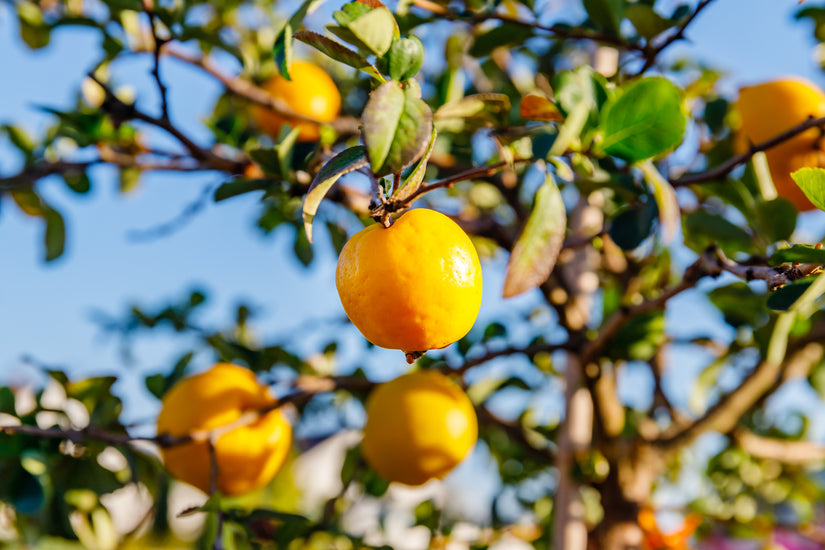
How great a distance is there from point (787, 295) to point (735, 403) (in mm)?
655

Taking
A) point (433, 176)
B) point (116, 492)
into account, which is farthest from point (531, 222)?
point (116, 492)

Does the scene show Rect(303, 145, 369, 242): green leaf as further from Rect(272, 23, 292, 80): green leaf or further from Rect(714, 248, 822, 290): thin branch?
Rect(714, 248, 822, 290): thin branch

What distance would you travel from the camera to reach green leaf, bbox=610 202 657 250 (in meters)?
0.63

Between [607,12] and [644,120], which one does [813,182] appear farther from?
[607,12]

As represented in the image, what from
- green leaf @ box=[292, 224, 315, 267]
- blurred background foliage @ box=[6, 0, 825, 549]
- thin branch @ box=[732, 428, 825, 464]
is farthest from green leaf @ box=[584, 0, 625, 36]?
thin branch @ box=[732, 428, 825, 464]

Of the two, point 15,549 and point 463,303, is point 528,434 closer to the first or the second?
point 463,303

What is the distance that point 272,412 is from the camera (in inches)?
32.6

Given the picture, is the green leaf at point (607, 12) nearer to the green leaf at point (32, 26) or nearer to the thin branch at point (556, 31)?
the thin branch at point (556, 31)

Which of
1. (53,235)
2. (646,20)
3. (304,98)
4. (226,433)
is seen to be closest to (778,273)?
(646,20)

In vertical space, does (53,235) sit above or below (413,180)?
below

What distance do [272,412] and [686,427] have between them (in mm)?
721

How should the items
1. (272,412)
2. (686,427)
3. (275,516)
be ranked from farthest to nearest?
(686,427), (272,412), (275,516)

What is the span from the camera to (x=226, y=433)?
75 cm

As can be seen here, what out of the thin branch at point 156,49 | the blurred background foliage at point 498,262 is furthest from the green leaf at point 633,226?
the thin branch at point 156,49
